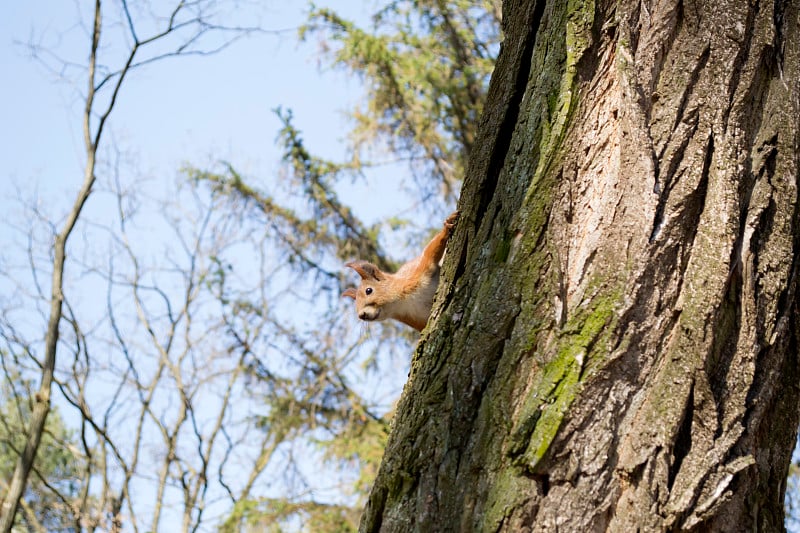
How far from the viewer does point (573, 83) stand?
2.01 metres

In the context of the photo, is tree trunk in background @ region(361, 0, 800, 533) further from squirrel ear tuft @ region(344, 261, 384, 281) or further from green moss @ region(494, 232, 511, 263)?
squirrel ear tuft @ region(344, 261, 384, 281)

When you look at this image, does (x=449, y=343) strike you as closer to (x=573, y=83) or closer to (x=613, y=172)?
(x=613, y=172)

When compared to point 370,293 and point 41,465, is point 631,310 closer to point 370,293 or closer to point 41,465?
point 370,293

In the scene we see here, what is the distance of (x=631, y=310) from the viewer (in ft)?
5.73

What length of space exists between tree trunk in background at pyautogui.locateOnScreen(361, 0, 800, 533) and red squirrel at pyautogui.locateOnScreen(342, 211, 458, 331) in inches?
81.8

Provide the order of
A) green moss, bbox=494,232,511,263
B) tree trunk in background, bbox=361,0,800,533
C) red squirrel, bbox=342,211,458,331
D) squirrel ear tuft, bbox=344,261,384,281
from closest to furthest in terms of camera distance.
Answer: tree trunk in background, bbox=361,0,800,533, green moss, bbox=494,232,511,263, red squirrel, bbox=342,211,458,331, squirrel ear tuft, bbox=344,261,384,281

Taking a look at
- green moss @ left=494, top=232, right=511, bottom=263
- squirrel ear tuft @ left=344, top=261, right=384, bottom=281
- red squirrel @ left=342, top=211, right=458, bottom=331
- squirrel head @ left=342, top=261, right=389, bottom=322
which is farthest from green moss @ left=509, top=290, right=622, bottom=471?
squirrel ear tuft @ left=344, top=261, right=384, bottom=281

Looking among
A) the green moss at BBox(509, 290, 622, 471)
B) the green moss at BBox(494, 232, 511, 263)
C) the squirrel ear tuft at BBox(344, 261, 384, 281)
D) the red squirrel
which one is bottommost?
the green moss at BBox(509, 290, 622, 471)

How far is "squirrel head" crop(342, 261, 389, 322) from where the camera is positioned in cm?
444

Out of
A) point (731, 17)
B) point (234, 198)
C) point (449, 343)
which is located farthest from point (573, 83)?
point (234, 198)

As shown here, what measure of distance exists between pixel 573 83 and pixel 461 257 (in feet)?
1.61

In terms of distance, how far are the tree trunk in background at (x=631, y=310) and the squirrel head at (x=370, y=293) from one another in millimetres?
2405

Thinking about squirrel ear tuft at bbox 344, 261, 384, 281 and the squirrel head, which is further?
squirrel ear tuft at bbox 344, 261, 384, 281

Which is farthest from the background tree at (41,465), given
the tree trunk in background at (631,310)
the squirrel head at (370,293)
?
the tree trunk in background at (631,310)
